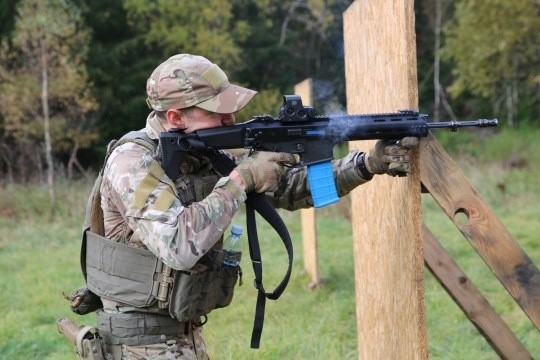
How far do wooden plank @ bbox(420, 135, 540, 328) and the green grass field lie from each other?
7.39ft

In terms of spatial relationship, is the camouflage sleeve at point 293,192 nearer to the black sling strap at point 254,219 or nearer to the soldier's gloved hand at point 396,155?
the black sling strap at point 254,219

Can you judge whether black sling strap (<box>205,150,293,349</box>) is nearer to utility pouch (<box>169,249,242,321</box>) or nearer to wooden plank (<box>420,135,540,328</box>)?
utility pouch (<box>169,249,242,321</box>)

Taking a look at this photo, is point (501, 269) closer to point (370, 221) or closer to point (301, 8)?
point (370, 221)

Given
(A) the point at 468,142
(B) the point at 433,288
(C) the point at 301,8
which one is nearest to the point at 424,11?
(C) the point at 301,8

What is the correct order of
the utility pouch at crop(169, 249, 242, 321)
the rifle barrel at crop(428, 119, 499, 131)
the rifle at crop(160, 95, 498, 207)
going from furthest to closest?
1. the utility pouch at crop(169, 249, 242, 321)
2. the rifle at crop(160, 95, 498, 207)
3. the rifle barrel at crop(428, 119, 499, 131)

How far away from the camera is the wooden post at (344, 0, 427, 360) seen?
2.41 metres

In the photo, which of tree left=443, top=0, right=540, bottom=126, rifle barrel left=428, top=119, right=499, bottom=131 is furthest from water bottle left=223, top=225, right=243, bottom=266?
tree left=443, top=0, right=540, bottom=126

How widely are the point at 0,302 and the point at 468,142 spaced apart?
14.3 meters

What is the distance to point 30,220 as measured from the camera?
1108 centimetres

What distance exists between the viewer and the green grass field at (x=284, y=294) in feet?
16.0

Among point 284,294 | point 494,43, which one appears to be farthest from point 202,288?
point 494,43

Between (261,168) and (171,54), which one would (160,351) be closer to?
(261,168)

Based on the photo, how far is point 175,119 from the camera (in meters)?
2.71

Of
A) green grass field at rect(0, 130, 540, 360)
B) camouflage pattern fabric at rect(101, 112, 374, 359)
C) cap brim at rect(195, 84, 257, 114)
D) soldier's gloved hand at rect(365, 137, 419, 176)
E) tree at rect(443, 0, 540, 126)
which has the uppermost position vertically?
cap brim at rect(195, 84, 257, 114)
